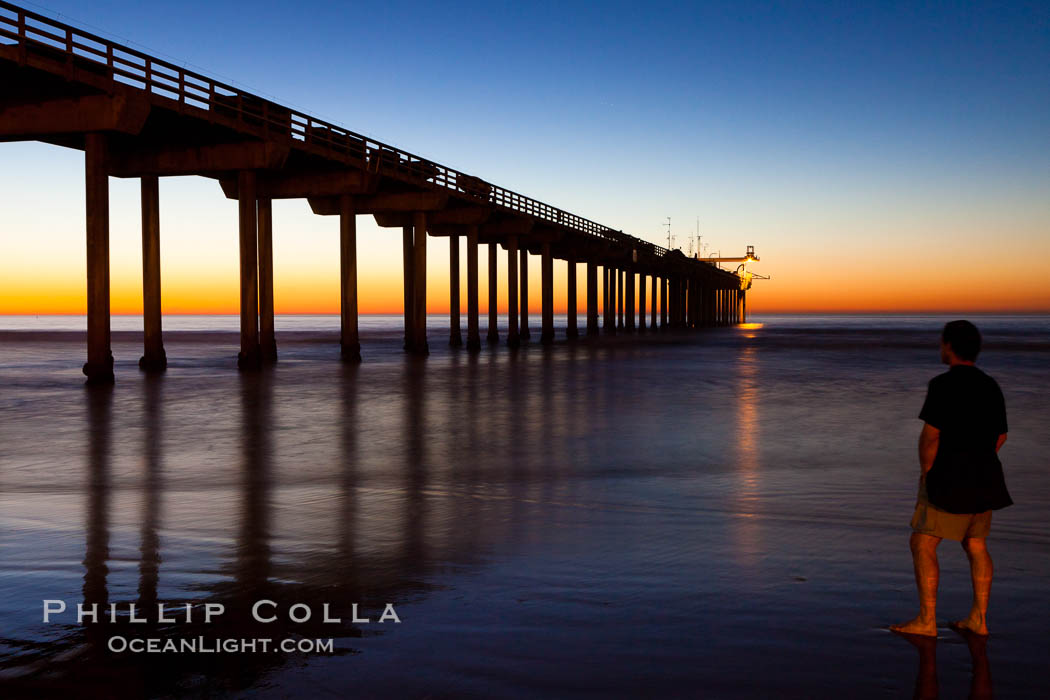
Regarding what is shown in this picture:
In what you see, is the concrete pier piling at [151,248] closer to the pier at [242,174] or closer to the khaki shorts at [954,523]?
the pier at [242,174]

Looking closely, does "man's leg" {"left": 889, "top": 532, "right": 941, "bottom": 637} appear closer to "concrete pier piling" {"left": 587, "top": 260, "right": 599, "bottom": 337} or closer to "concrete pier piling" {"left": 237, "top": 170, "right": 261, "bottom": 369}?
"concrete pier piling" {"left": 237, "top": 170, "right": 261, "bottom": 369}

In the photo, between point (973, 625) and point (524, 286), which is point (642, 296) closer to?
point (524, 286)

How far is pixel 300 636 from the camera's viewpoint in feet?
13.7

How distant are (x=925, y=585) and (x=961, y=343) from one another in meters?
1.09

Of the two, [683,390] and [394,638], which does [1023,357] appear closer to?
[683,390]

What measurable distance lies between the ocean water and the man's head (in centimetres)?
125

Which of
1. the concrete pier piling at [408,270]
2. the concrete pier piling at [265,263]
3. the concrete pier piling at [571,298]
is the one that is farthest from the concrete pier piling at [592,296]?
the concrete pier piling at [265,263]

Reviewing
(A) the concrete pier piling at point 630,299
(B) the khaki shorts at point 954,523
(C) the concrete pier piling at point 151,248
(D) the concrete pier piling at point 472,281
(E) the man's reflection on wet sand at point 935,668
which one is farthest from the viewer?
(A) the concrete pier piling at point 630,299

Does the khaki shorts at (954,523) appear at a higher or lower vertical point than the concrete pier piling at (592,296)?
lower

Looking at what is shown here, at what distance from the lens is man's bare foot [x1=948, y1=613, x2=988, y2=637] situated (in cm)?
416

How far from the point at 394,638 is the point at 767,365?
2776 cm

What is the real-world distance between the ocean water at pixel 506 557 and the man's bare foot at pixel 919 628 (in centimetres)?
6

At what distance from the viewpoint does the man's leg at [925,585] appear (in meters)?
4.13

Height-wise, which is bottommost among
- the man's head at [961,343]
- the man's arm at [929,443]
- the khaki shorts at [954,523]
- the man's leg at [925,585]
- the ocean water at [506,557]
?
the ocean water at [506,557]
